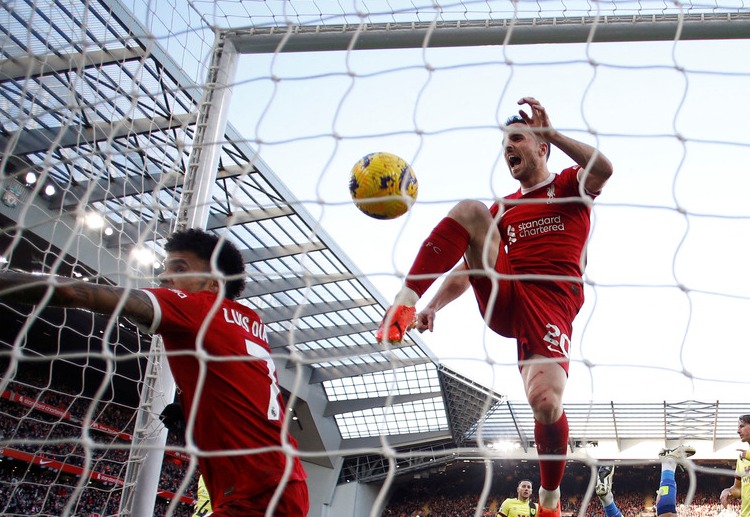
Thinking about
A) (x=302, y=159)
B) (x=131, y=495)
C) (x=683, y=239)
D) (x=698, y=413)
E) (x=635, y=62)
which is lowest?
(x=131, y=495)

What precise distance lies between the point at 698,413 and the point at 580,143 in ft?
86.2

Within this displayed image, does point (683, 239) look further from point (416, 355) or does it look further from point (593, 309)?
point (416, 355)

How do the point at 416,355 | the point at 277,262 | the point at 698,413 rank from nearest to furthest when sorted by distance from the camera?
the point at 277,262, the point at 698,413, the point at 416,355

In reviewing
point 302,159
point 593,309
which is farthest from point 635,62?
point 302,159

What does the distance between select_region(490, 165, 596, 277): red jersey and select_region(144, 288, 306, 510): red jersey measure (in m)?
1.34

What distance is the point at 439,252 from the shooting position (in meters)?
2.78

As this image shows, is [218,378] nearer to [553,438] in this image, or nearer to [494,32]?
[553,438]

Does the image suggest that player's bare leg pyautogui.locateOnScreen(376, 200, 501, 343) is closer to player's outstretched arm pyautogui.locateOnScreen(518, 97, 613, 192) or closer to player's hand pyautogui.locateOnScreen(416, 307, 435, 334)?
player's hand pyautogui.locateOnScreen(416, 307, 435, 334)

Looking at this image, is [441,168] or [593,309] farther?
[441,168]

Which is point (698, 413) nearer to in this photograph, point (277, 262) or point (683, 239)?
point (277, 262)

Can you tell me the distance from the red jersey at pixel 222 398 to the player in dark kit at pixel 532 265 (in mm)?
574

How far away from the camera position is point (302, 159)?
3.32 m

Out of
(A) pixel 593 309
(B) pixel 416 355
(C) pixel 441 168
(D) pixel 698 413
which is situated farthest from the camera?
(B) pixel 416 355

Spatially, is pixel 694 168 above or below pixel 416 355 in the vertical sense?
below
